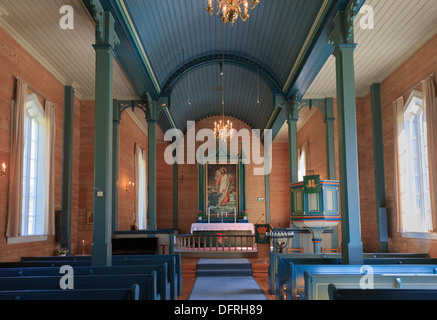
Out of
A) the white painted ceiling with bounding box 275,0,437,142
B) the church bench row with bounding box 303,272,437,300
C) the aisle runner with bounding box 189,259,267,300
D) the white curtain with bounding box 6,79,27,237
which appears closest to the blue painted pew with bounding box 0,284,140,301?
the church bench row with bounding box 303,272,437,300

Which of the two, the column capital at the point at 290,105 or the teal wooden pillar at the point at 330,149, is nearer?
the teal wooden pillar at the point at 330,149

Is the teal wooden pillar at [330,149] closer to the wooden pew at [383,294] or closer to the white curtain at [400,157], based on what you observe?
the white curtain at [400,157]

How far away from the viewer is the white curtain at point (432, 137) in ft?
29.3

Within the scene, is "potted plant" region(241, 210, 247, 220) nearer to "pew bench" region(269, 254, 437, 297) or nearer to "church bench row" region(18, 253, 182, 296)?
"church bench row" region(18, 253, 182, 296)

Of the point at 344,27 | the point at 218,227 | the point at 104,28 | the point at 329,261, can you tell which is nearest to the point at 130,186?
the point at 218,227

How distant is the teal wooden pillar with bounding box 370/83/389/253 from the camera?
457 inches

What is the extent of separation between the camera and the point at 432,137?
9.01 meters

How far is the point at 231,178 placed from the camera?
805 inches

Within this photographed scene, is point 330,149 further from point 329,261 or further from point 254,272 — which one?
point 329,261

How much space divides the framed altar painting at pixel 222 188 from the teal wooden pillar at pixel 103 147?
511 inches

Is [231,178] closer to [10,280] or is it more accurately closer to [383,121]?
[383,121]

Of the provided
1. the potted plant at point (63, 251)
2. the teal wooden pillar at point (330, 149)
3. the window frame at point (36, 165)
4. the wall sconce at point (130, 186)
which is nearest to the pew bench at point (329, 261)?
the teal wooden pillar at point (330, 149)

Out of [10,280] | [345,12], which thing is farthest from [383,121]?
[10,280]
